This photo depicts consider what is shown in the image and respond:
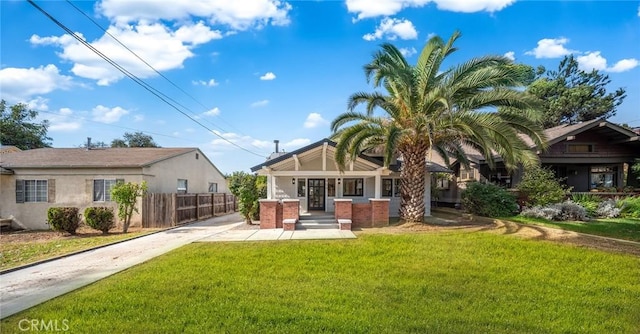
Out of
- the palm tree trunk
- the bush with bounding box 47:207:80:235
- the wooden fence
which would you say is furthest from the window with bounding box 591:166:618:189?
the bush with bounding box 47:207:80:235

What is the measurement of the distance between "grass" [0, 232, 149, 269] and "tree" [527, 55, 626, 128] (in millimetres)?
36468

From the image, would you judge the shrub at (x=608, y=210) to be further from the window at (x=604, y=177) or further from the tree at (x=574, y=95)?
the tree at (x=574, y=95)

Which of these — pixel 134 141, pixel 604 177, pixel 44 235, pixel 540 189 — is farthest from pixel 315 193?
pixel 134 141

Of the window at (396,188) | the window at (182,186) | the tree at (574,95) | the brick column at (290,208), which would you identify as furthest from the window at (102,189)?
the tree at (574,95)

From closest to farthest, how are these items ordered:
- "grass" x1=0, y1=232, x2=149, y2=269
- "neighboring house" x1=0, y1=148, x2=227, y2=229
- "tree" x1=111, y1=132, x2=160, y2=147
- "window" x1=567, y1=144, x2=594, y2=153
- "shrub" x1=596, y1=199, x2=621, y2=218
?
"grass" x1=0, y1=232, x2=149, y2=269 < "shrub" x1=596, y1=199, x2=621, y2=218 < "neighboring house" x1=0, y1=148, x2=227, y2=229 < "window" x1=567, y1=144, x2=594, y2=153 < "tree" x1=111, y1=132, x2=160, y2=147

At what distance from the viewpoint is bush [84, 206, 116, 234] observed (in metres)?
14.7

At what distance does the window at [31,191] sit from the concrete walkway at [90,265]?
26.8 ft

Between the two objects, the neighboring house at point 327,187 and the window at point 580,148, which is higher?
the window at point 580,148

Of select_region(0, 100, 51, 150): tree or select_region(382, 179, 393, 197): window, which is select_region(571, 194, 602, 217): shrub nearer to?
select_region(382, 179, 393, 197): window

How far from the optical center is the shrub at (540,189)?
1595 cm

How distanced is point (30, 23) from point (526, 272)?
1364 cm

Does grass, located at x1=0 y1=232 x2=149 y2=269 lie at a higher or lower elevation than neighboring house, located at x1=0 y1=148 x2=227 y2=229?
lower

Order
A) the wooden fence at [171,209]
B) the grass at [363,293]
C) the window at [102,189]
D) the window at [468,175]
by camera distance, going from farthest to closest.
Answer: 1. the window at [468,175]
2. the window at [102,189]
3. the wooden fence at [171,209]
4. the grass at [363,293]

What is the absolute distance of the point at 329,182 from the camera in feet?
57.5
